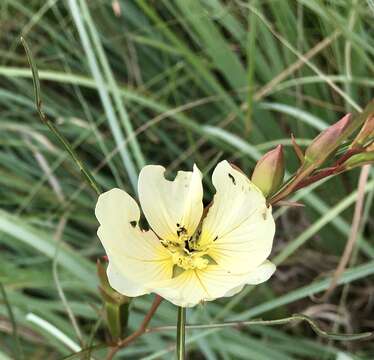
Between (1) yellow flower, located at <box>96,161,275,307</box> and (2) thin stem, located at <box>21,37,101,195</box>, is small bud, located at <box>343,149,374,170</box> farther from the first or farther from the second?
(2) thin stem, located at <box>21,37,101,195</box>

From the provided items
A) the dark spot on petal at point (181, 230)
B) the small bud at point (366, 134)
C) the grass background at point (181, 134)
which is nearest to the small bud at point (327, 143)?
the small bud at point (366, 134)

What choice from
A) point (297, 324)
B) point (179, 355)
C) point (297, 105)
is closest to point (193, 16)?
point (297, 105)

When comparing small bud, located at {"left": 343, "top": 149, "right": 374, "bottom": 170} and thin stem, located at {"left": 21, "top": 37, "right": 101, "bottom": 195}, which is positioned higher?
thin stem, located at {"left": 21, "top": 37, "right": 101, "bottom": 195}

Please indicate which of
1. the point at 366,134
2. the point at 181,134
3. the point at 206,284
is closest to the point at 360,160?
the point at 366,134

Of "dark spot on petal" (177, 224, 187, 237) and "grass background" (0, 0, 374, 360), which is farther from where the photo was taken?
"grass background" (0, 0, 374, 360)

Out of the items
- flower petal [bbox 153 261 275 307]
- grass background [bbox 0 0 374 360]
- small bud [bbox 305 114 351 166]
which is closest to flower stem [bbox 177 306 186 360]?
flower petal [bbox 153 261 275 307]

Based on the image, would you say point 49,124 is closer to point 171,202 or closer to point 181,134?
point 171,202
